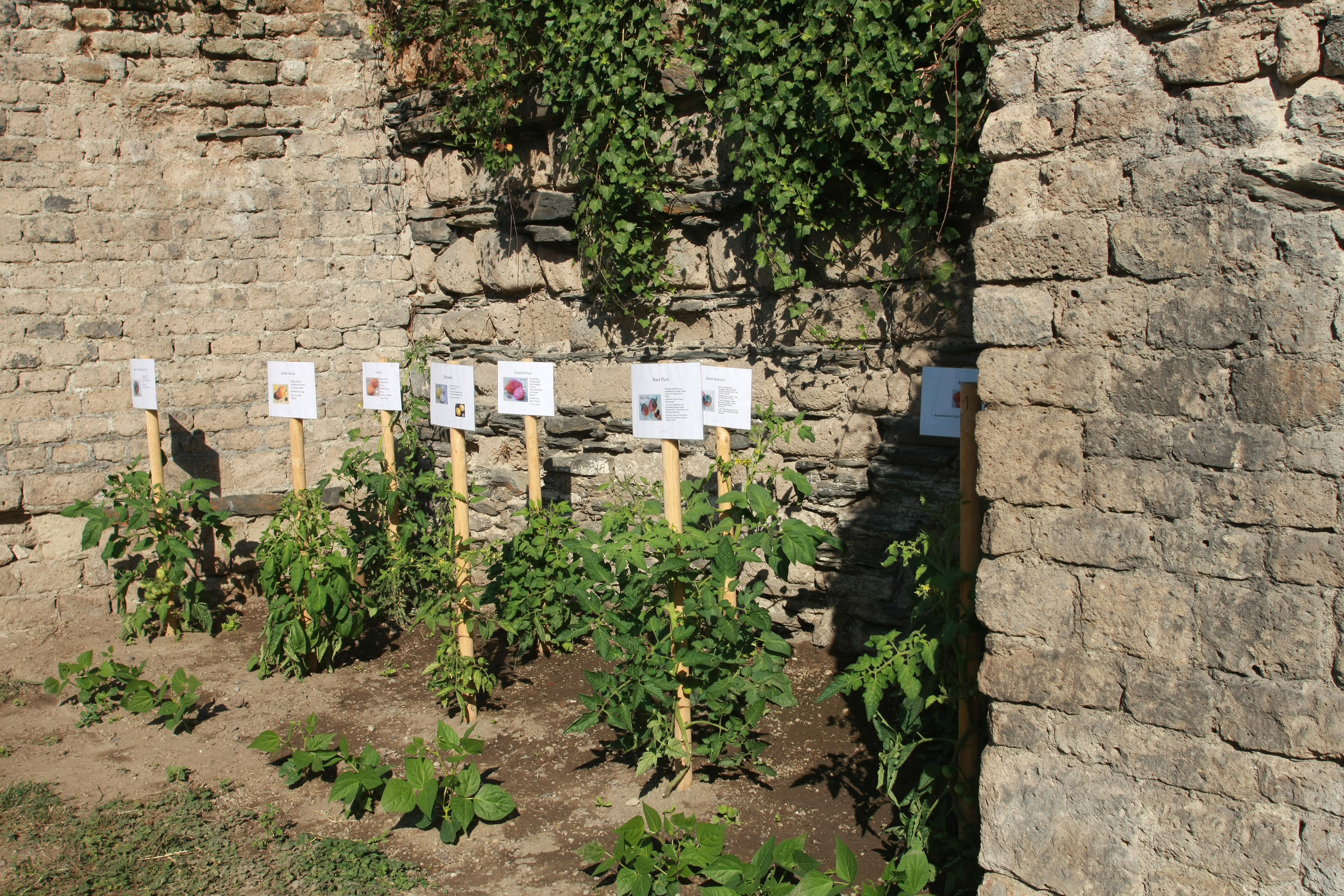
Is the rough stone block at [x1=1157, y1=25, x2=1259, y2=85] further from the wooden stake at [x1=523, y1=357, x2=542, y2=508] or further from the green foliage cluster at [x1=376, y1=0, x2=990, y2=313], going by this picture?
the wooden stake at [x1=523, y1=357, x2=542, y2=508]

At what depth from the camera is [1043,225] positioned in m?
2.49

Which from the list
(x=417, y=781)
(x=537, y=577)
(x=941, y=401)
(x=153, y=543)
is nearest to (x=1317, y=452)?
(x=941, y=401)

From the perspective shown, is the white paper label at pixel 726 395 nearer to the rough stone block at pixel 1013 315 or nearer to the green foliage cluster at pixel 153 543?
the rough stone block at pixel 1013 315

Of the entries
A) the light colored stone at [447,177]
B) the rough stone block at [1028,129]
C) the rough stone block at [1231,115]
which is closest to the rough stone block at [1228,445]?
the rough stone block at [1231,115]

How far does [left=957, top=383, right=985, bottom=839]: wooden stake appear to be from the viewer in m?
3.02

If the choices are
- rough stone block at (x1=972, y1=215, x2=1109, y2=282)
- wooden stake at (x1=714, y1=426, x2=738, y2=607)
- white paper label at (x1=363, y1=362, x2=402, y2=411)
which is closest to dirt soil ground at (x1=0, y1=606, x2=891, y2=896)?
wooden stake at (x1=714, y1=426, x2=738, y2=607)

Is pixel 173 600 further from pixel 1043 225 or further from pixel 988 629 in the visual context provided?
pixel 1043 225

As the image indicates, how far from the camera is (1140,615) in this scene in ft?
7.88

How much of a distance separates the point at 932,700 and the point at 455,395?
261cm

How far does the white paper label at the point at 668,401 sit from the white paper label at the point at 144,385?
10.5ft

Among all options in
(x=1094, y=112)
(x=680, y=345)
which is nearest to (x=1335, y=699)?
(x=1094, y=112)

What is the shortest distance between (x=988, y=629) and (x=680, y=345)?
268cm

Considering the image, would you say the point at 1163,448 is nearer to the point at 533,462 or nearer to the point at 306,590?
the point at 533,462

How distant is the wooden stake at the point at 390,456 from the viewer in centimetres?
526
